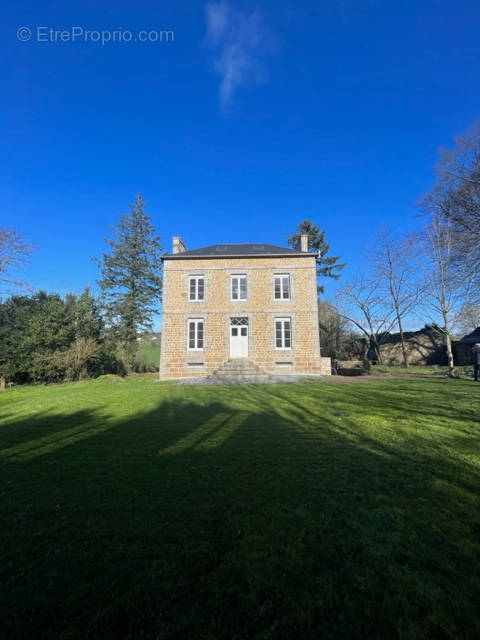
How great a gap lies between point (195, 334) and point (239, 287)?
13.0 ft

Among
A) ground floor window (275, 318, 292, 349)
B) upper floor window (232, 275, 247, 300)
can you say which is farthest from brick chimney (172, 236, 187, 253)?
ground floor window (275, 318, 292, 349)

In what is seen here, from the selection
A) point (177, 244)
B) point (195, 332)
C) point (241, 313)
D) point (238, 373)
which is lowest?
point (238, 373)

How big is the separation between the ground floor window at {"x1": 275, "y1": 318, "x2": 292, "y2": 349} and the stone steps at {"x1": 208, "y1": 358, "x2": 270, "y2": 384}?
80.1 inches

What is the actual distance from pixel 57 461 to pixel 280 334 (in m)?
14.1

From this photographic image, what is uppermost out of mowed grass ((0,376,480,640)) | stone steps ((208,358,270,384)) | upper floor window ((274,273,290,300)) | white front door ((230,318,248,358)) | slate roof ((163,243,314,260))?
slate roof ((163,243,314,260))

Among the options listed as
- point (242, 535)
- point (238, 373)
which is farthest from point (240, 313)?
point (242, 535)

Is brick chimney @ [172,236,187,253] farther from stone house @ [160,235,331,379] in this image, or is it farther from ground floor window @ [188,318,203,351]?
ground floor window @ [188,318,203,351]

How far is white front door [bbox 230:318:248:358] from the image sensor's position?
1716 cm

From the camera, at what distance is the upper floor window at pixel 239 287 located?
57.9 ft

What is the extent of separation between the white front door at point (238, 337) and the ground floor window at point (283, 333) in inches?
73.8

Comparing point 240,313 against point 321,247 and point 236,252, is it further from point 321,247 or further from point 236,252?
point 321,247

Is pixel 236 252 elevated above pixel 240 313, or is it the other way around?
pixel 236 252

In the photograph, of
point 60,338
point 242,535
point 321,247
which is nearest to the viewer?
point 242,535

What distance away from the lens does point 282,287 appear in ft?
57.8
